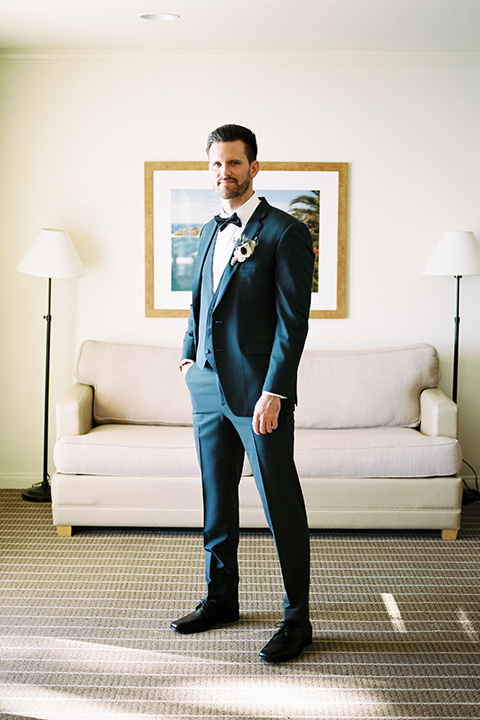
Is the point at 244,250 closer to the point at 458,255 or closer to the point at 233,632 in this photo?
the point at 233,632

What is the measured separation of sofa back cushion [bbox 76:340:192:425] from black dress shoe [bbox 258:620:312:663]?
1.81 m

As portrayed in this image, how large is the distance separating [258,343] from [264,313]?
10 centimetres

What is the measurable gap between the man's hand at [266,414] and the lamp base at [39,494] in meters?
2.26

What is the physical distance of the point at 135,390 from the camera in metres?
4.23

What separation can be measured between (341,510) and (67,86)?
2827 mm

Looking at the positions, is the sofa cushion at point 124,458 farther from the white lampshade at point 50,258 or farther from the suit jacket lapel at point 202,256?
the suit jacket lapel at point 202,256

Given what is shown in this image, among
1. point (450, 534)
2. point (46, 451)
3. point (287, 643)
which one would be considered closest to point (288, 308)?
point (287, 643)

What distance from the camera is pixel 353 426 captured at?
4148 mm

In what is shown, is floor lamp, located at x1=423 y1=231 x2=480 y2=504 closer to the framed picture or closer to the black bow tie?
the framed picture

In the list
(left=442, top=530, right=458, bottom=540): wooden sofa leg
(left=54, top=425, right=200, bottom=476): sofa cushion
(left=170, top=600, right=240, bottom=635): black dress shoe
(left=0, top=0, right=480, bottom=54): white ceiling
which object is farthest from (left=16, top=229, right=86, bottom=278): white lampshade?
(left=442, top=530, right=458, bottom=540): wooden sofa leg

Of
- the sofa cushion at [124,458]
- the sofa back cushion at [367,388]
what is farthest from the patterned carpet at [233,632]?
the sofa back cushion at [367,388]

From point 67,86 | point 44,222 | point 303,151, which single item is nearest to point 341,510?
point 303,151

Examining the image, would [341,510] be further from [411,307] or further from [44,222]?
[44,222]

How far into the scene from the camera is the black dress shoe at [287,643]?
8.09 ft
